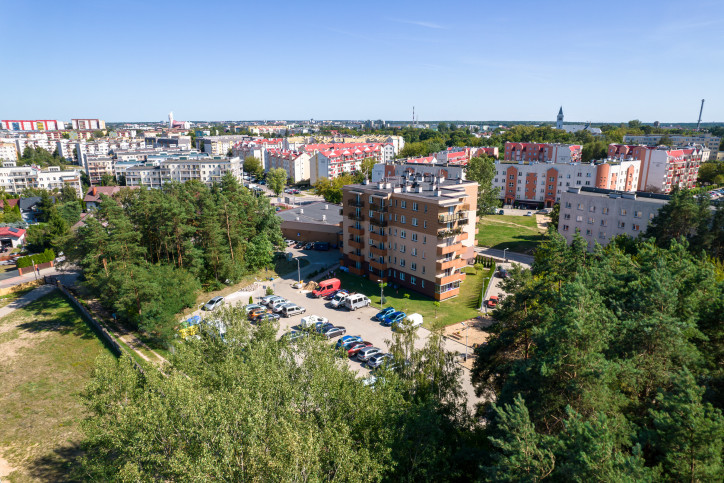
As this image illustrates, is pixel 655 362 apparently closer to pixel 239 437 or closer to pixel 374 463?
pixel 374 463

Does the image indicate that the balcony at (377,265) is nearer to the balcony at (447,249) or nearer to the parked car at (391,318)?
the balcony at (447,249)

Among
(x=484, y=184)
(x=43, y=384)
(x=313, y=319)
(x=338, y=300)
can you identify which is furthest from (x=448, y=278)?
(x=484, y=184)

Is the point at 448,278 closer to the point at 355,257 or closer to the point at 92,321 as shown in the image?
the point at 355,257

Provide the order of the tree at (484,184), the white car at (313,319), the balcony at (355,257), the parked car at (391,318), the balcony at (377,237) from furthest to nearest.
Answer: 1. the tree at (484,184)
2. the balcony at (355,257)
3. the balcony at (377,237)
4. the parked car at (391,318)
5. the white car at (313,319)

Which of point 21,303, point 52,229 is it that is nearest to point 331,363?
point 21,303

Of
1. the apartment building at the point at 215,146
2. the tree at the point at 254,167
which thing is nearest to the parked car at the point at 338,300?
the tree at the point at 254,167

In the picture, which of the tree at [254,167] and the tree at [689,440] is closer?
the tree at [689,440]

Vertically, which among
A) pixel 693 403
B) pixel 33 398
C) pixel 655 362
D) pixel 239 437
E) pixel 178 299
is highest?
pixel 693 403

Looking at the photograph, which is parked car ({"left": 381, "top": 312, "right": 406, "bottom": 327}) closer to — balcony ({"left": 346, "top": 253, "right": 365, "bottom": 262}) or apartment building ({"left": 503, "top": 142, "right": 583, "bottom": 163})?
balcony ({"left": 346, "top": 253, "right": 365, "bottom": 262})
